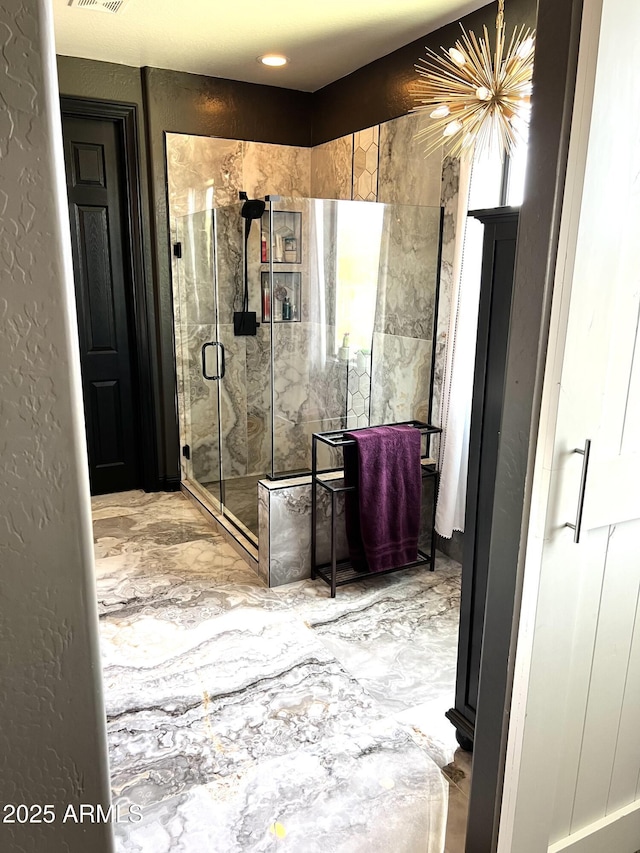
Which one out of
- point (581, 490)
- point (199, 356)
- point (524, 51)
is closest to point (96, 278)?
point (199, 356)

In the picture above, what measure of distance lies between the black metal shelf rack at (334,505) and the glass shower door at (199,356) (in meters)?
0.95

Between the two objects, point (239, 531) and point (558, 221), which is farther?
point (239, 531)

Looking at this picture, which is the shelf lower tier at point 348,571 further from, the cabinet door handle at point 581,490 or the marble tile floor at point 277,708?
the cabinet door handle at point 581,490

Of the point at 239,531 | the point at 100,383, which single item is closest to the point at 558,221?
the point at 239,531

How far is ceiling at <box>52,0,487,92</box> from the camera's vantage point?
2734 millimetres

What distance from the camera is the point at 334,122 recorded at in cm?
A: 383

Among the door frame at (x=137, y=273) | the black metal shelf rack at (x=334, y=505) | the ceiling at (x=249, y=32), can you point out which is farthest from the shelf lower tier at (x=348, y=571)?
the ceiling at (x=249, y=32)

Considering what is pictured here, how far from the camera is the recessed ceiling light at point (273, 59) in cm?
336

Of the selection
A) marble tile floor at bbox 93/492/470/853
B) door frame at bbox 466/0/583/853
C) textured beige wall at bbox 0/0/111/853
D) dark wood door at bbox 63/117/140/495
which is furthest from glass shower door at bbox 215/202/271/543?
textured beige wall at bbox 0/0/111/853

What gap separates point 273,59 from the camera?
3.42m

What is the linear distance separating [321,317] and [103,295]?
5.20 feet

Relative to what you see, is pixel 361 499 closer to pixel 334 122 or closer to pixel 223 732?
pixel 223 732

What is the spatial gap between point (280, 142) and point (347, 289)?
4.92 feet

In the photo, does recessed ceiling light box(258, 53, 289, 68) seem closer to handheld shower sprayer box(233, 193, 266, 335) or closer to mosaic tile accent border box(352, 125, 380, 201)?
mosaic tile accent border box(352, 125, 380, 201)
